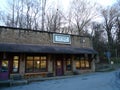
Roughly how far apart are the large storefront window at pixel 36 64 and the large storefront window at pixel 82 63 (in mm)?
5547

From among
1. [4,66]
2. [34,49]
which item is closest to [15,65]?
[4,66]

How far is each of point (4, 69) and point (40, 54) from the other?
475cm

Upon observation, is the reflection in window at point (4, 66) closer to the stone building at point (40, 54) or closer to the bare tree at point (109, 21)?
the stone building at point (40, 54)

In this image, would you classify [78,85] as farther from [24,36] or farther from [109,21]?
[109,21]

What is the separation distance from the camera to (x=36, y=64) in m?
21.1

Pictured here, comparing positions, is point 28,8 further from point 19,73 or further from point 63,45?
point 19,73

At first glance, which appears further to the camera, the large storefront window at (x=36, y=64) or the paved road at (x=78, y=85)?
the large storefront window at (x=36, y=64)

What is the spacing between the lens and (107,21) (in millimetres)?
52000

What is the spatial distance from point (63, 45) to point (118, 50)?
2959 centimetres

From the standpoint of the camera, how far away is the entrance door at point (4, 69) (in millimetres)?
18594

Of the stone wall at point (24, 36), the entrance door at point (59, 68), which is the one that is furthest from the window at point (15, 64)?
the entrance door at point (59, 68)

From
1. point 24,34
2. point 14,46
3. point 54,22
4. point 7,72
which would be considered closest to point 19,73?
point 7,72

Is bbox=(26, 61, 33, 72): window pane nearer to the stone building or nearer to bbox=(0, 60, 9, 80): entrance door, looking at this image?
the stone building

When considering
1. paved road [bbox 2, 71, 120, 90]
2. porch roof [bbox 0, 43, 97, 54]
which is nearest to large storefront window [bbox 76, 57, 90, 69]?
porch roof [bbox 0, 43, 97, 54]
